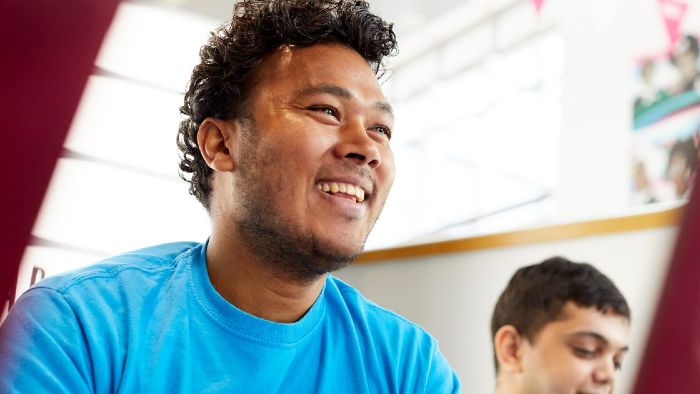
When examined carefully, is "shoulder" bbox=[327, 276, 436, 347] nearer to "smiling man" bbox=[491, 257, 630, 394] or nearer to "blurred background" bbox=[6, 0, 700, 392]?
"blurred background" bbox=[6, 0, 700, 392]

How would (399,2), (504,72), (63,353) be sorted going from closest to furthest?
1. (63,353)
2. (504,72)
3. (399,2)

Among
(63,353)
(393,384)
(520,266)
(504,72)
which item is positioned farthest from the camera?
(504,72)

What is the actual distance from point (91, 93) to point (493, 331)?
2274 mm

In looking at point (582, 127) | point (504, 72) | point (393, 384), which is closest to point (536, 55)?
point (504, 72)

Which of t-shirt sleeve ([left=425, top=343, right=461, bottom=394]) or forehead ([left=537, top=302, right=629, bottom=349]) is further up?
forehead ([left=537, top=302, right=629, bottom=349])

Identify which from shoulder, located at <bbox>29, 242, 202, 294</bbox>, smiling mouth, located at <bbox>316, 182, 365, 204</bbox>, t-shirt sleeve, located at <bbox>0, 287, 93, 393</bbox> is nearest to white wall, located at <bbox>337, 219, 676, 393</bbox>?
smiling mouth, located at <bbox>316, 182, 365, 204</bbox>

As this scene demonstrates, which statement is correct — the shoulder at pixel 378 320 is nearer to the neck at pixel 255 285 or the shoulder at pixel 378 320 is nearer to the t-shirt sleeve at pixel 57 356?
the neck at pixel 255 285

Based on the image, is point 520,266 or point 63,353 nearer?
point 63,353

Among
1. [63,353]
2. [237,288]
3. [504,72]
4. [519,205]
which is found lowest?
[63,353]

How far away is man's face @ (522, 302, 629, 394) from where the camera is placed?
1.92 m

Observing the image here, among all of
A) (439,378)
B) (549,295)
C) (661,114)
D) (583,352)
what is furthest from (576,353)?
(439,378)

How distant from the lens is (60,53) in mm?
90

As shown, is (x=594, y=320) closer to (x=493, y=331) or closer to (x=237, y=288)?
(x=493, y=331)

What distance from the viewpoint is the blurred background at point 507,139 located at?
1.88 meters
